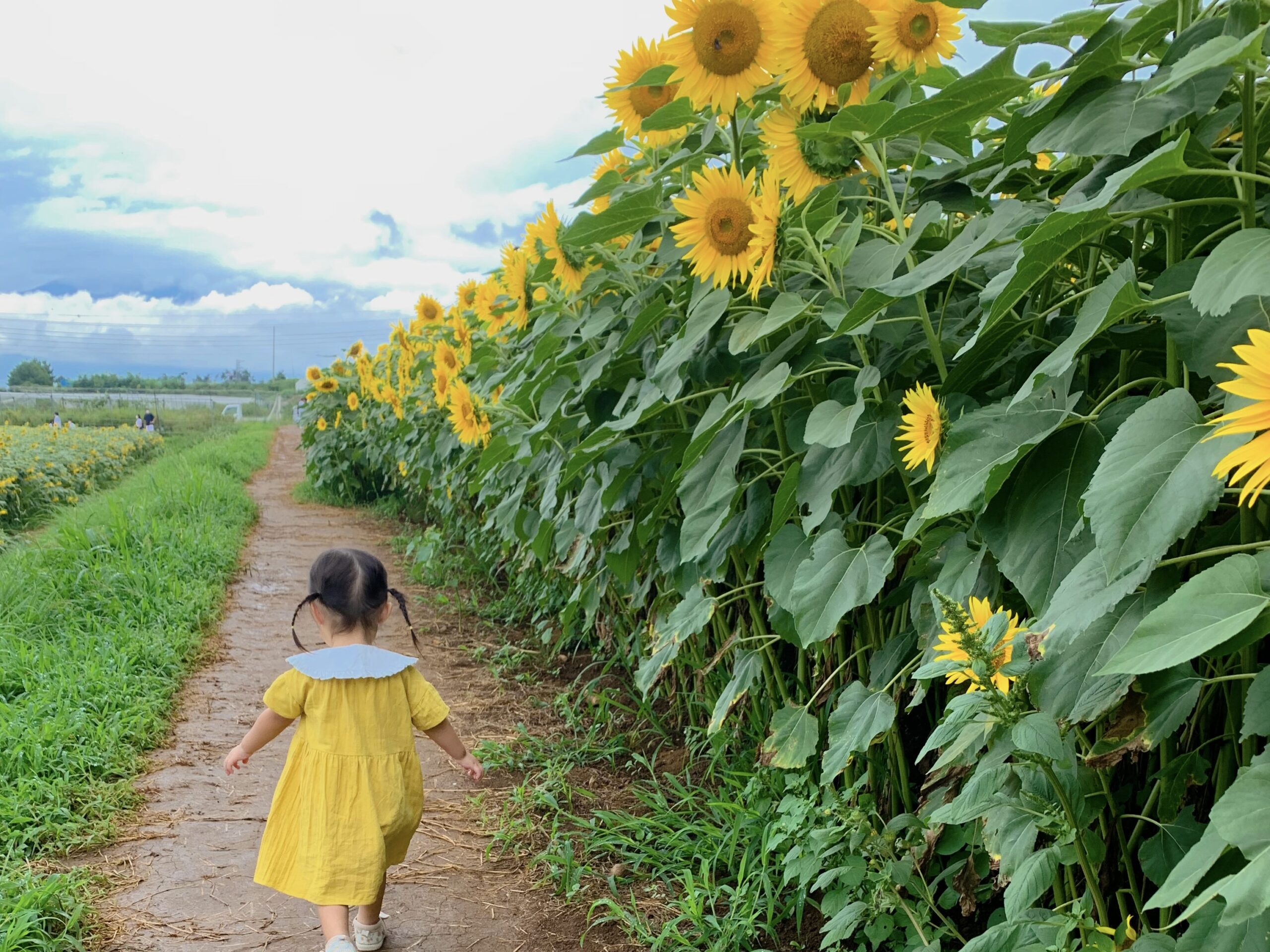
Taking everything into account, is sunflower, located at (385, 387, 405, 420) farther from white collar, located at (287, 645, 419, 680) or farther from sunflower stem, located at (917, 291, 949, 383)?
sunflower stem, located at (917, 291, 949, 383)

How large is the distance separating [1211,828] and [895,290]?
0.76 metres

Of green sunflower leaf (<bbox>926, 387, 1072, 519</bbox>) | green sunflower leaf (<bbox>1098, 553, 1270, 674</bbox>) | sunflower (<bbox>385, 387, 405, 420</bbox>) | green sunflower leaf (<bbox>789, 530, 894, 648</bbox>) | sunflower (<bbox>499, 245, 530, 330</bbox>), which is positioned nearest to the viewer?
Result: green sunflower leaf (<bbox>1098, 553, 1270, 674</bbox>)

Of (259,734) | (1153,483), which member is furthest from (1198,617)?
(259,734)

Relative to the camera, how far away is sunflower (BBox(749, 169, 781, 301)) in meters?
1.79

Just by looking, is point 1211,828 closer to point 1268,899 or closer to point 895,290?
point 1268,899

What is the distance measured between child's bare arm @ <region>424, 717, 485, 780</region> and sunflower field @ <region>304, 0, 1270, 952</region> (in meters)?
0.52

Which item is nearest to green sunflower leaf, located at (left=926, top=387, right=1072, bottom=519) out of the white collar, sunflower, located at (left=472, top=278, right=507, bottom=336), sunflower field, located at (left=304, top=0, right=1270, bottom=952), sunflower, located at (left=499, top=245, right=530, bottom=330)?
sunflower field, located at (left=304, top=0, right=1270, bottom=952)

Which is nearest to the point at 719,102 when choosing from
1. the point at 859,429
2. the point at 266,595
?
the point at 859,429

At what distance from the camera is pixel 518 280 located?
10.7 ft

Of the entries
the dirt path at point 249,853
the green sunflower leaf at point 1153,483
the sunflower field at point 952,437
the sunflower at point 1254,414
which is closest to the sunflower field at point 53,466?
the dirt path at point 249,853

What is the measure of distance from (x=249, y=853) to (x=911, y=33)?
2736 millimetres

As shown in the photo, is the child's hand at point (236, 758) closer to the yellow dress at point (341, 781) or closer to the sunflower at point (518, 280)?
the yellow dress at point (341, 781)

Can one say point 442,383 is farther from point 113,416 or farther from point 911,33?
point 113,416

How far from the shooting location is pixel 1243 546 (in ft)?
3.39
